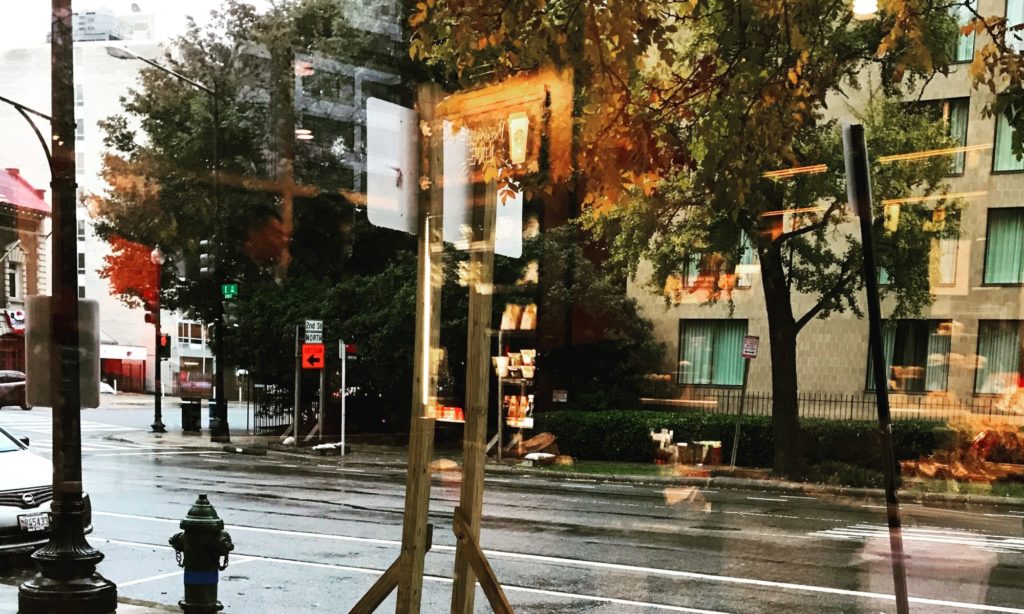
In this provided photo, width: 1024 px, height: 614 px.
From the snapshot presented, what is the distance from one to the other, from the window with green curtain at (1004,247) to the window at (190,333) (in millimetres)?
16281

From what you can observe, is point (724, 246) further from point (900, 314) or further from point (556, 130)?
point (556, 130)

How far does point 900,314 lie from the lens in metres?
14.4

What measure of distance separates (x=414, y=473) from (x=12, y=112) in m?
6.77

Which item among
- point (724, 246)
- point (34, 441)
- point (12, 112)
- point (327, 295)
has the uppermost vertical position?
point (12, 112)

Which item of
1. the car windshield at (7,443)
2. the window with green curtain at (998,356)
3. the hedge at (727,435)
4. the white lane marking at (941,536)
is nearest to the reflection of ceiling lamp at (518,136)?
the car windshield at (7,443)

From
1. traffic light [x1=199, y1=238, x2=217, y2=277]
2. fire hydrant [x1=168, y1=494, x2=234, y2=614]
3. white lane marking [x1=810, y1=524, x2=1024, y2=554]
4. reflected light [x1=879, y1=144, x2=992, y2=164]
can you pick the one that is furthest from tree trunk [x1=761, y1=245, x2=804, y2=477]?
traffic light [x1=199, y1=238, x2=217, y2=277]

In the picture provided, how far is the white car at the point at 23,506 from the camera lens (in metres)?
7.33

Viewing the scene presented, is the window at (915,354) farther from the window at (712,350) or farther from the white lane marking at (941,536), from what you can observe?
the white lane marking at (941,536)

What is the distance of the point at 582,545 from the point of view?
8.91m

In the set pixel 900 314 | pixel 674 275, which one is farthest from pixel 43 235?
pixel 900 314

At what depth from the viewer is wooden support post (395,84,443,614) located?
3.71 m

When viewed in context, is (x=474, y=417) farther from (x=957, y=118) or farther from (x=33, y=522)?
(x=957, y=118)

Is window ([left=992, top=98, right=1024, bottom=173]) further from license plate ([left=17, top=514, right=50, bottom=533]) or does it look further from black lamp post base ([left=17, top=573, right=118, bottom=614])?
license plate ([left=17, top=514, right=50, bottom=533])

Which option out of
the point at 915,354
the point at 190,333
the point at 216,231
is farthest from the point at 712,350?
the point at 190,333
